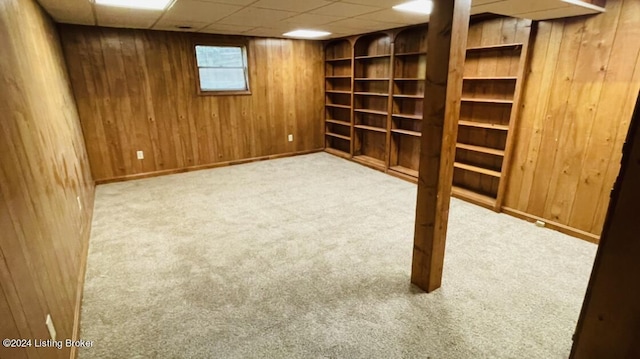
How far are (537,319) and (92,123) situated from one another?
17.0 ft

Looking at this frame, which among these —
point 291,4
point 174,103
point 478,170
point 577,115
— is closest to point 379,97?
point 478,170

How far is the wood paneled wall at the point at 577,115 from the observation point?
258 centimetres

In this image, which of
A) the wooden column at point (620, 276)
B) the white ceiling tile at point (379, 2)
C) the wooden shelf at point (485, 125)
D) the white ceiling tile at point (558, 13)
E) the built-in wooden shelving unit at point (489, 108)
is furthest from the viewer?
the wooden shelf at point (485, 125)

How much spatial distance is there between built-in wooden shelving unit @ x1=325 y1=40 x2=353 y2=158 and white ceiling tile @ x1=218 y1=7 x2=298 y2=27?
204 centimetres

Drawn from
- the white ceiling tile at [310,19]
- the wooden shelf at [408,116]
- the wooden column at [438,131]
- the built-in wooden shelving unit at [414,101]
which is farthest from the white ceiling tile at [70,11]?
the wooden shelf at [408,116]

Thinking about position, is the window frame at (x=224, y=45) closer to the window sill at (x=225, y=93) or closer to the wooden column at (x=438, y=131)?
the window sill at (x=225, y=93)

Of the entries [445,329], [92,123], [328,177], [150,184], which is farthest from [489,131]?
[92,123]

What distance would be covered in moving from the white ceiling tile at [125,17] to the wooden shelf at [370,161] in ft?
11.5

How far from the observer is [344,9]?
315cm

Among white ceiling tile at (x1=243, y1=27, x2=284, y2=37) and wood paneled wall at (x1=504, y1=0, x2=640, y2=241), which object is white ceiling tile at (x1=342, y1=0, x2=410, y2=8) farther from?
white ceiling tile at (x1=243, y1=27, x2=284, y2=37)

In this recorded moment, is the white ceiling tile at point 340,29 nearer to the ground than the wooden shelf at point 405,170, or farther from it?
farther from it

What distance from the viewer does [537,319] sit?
1.94 metres

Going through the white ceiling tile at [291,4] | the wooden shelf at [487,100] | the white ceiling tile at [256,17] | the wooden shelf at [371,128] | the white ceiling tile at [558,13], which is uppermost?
the white ceiling tile at [256,17]

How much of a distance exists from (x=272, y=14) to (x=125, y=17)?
1670 millimetres
